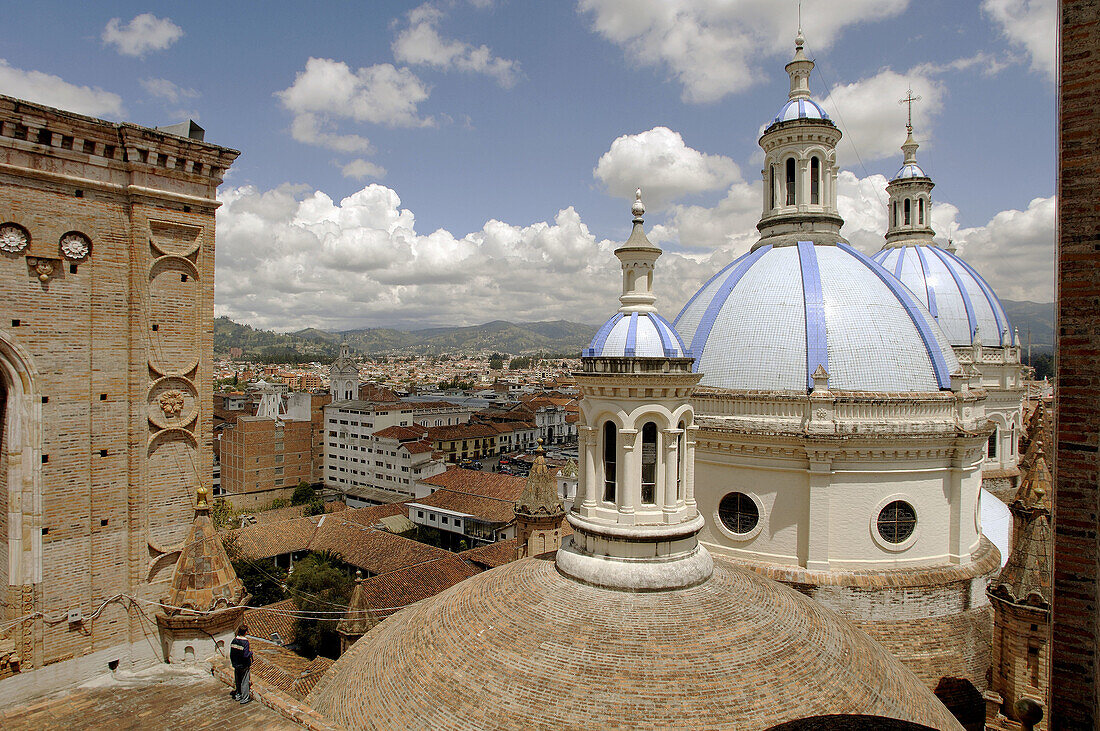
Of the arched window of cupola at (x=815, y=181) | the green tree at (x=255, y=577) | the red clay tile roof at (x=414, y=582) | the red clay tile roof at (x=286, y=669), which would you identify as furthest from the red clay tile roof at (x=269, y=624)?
the arched window of cupola at (x=815, y=181)

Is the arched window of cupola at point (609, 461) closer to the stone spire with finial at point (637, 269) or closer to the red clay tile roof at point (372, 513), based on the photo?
the stone spire with finial at point (637, 269)

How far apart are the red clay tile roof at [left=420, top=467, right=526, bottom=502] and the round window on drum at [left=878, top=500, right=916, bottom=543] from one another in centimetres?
4016

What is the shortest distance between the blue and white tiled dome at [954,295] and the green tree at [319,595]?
99.2ft

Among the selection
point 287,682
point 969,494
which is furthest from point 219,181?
point 969,494

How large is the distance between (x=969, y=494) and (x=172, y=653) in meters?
17.6

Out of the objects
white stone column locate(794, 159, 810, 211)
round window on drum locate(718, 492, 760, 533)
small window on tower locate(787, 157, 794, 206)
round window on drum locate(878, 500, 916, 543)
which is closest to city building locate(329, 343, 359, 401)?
small window on tower locate(787, 157, 794, 206)

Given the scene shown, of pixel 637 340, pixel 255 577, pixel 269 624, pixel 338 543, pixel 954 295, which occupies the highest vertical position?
pixel 954 295

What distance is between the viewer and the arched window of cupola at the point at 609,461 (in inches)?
471

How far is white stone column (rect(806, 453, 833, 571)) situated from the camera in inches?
600

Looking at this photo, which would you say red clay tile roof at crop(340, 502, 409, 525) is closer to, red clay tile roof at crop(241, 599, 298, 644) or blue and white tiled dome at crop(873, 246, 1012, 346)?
red clay tile roof at crop(241, 599, 298, 644)

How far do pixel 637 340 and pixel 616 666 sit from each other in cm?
545

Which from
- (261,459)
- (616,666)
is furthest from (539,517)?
(261,459)

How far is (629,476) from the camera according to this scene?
1155 centimetres

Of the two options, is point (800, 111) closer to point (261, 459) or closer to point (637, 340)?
point (637, 340)
